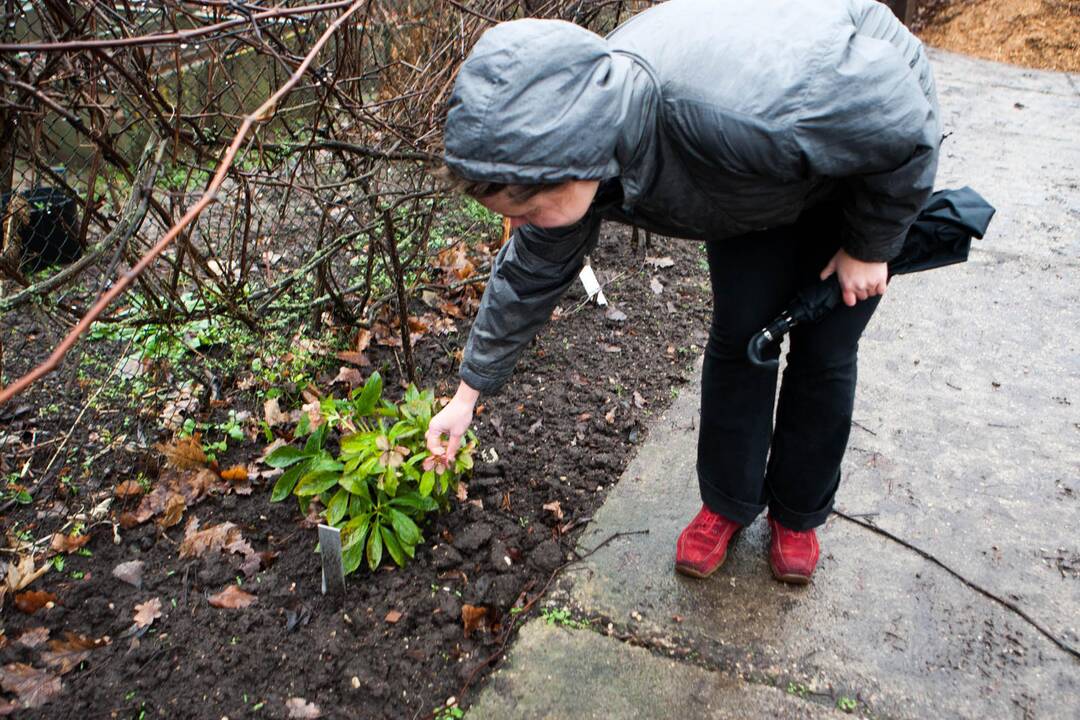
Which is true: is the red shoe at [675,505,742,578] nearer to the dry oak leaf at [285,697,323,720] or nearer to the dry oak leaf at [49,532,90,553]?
the dry oak leaf at [285,697,323,720]

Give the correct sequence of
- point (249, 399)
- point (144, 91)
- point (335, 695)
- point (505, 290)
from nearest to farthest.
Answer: point (505, 290), point (335, 695), point (144, 91), point (249, 399)

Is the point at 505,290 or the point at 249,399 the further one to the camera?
the point at 249,399

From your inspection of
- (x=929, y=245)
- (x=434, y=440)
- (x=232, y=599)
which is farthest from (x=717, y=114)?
(x=232, y=599)

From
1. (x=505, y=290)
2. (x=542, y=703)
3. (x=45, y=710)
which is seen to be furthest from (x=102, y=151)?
(x=542, y=703)

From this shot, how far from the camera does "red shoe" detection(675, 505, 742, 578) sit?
2430mm

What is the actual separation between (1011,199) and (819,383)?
11.9ft

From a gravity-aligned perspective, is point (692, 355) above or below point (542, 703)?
below

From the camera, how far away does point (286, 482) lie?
8.37ft

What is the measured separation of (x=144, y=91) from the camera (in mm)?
2270

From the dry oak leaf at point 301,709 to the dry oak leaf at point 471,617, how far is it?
0.42 meters

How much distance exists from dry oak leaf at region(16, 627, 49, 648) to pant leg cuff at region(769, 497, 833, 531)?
1966 millimetres

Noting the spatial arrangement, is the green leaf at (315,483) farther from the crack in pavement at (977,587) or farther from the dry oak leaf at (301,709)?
the crack in pavement at (977,587)

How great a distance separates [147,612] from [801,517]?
5.86 feet

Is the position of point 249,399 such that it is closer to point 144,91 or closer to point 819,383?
point 144,91
